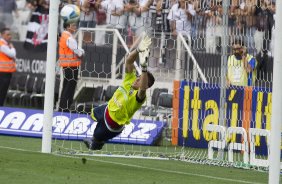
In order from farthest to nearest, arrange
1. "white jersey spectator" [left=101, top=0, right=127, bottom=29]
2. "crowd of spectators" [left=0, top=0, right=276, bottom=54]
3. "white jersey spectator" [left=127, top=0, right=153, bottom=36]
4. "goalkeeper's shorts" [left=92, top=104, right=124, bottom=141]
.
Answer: "white jersey spectator" [left=101, top=0, right=127, bottom=29] < "white jersey spectator" [left=127, top=0, right=153, bottom=36] < "crowd of spectators" [left=0, top=0, right=276, bottom=54] < "goalkeeper's shorts" [left=92, top=104, right=124, bottom=141]

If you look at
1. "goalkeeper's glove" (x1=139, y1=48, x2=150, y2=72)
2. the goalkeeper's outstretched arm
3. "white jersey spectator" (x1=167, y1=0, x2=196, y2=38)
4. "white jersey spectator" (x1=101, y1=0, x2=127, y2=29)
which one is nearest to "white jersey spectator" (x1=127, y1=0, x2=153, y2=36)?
"white jersey spectator" (x1=101, y1=0, x2=127, y2=29)

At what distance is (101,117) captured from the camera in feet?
51.4

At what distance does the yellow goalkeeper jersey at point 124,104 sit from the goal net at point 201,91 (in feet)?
6.19

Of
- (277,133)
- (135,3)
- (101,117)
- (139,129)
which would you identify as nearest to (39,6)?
(135,3)

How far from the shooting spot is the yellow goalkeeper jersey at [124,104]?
50.6 ft

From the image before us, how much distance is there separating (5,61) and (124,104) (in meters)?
10.9

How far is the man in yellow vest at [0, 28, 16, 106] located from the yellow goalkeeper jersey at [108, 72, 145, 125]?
10.6 m

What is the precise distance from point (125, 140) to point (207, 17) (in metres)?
2.64

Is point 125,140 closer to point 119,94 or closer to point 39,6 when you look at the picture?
point 119,94

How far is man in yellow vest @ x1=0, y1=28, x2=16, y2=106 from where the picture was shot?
25.8 m

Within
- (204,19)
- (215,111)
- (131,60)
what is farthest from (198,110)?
(131,60)

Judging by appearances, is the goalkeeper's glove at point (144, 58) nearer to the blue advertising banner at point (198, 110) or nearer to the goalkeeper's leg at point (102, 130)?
the goalkeeper's leg at point (102, 130)

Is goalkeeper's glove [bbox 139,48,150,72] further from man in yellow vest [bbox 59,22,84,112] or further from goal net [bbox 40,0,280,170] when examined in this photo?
man in yellow vest [bbox 59,22,84,112]

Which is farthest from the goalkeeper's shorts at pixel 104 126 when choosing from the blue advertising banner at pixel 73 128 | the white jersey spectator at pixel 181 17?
the white jersey spectator at pixel 181 17
